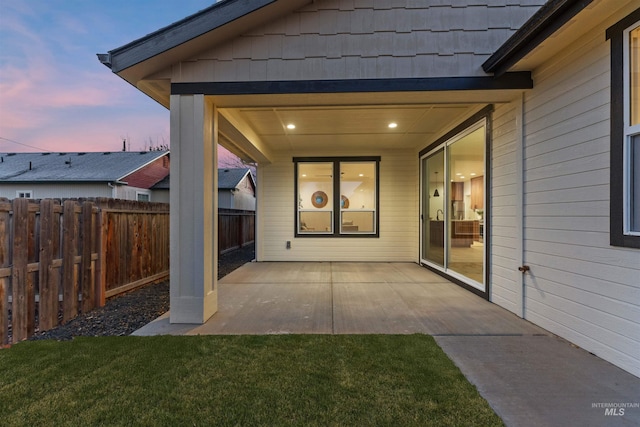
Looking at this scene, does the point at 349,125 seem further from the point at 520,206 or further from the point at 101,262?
the point at 101,262

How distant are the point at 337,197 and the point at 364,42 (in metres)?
4.50

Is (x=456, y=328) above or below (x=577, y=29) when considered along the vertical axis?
below

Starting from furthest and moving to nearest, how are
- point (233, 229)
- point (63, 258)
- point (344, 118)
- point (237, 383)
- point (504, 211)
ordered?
point (233, 229), point (344, 118), point (504, 211), point (63, 258), point (237, 383)

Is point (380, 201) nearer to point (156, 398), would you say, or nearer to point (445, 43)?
point (445, 43)

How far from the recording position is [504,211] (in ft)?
12.6

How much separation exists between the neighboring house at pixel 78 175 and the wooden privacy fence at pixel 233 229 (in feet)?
24.5

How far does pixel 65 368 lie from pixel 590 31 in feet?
17.4

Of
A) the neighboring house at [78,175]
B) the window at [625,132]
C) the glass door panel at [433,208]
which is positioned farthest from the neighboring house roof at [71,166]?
the window at [625,132]

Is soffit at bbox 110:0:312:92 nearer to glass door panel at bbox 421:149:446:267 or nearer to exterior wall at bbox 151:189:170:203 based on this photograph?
glass door panel at bbox 421:149:446:267

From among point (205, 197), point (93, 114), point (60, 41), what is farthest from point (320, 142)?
point (93, 114)

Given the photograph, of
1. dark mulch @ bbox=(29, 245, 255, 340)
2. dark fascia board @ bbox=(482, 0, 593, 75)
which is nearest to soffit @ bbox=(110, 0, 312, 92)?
dark fascia board @ bbox=(482, 0, 593, 75)

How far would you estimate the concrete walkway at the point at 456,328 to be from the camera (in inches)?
73.6

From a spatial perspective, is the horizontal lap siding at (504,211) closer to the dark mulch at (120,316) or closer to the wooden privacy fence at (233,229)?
the dark mulch at (120,316)

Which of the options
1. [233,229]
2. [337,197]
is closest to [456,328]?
[337,197]
